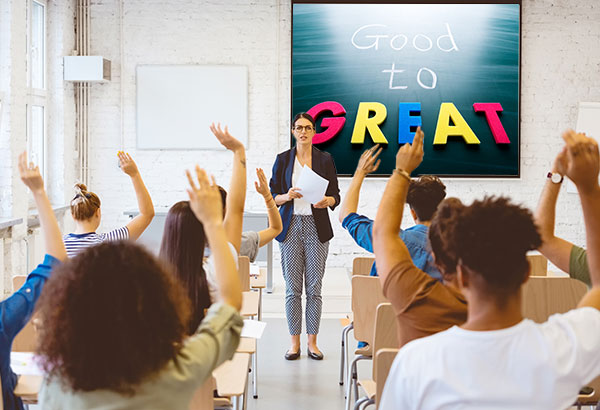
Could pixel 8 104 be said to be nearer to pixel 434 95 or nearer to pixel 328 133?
pixel 328 133

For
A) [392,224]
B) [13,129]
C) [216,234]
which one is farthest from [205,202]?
[13,129]

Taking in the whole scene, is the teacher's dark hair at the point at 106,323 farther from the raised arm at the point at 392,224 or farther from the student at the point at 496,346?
the raised arm at the point at 392,224

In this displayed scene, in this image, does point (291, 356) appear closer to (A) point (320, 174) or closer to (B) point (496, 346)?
(A) point (320, 174)

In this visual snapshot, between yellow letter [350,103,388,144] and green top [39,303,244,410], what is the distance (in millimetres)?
6754

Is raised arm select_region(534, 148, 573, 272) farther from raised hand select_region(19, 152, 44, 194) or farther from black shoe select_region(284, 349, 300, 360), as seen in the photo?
black shoe select_region(284, 349, 300, 360)

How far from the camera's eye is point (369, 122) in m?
8.07

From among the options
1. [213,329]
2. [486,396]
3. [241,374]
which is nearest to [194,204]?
[213,329]

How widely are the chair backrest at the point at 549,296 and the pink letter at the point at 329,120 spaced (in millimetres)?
5067

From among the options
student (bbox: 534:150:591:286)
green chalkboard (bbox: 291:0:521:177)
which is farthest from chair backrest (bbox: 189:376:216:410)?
green chalkboard (bbox: 291:0:521:177)

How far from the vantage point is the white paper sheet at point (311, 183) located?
4559 mm

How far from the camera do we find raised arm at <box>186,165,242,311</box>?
145cm

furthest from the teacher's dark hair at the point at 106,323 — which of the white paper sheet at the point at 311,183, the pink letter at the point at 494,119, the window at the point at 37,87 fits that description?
the pink letter at the point at 494,119

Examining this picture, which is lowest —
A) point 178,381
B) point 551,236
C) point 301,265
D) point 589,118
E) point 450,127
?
point 301,265

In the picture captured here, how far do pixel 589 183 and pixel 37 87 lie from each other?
7.20 meters
